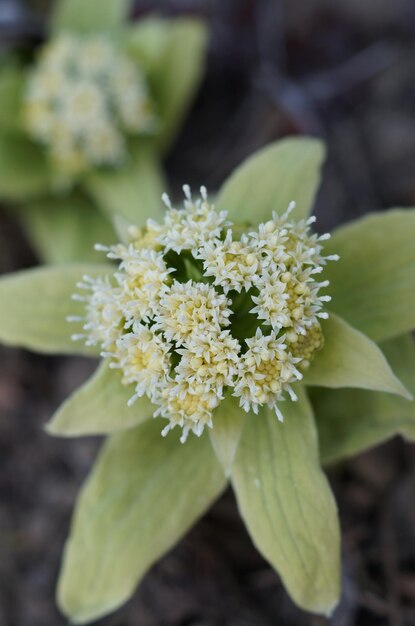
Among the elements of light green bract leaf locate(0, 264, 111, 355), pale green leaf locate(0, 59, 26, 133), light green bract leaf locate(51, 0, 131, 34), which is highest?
light green bract leaf locate(51, 0, 131, 34)

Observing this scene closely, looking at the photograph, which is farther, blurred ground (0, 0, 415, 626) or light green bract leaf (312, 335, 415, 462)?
blurred ground (0, 0, 415, 626)

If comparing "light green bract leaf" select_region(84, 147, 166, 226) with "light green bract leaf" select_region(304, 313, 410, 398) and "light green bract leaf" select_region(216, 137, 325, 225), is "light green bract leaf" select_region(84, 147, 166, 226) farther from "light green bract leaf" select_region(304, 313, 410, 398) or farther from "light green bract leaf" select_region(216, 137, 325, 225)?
"light green bract leaf" select_region(304, 313, 410, 398)

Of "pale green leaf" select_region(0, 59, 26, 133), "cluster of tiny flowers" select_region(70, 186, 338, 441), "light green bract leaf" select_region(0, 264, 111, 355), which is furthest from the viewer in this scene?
"pale green leaf" select_region(0, 59, 26, 133)

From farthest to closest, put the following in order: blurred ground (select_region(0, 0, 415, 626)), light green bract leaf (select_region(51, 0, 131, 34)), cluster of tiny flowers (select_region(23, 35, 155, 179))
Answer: light green bract leaf (select_region(51, 0, 131, 34)) → cluster of tiny flowers (select_region(23, 35, 155, 179)) → blurred ground (select_region(0, 0, 415, 626))

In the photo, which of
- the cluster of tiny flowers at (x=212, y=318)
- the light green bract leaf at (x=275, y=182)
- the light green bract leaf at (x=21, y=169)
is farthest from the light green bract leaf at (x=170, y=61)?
the cluster of tiny flowers at (x=212, y=318)

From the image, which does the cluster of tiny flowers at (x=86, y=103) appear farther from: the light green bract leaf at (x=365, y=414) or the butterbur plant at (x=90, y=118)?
the light green bract leaf at (x=365, y=414)

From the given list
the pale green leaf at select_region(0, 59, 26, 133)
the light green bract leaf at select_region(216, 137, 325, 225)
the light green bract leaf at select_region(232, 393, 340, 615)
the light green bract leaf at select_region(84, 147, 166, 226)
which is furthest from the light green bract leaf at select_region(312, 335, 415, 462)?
the pale green leaf at select_region(0, 59, 26, 133)

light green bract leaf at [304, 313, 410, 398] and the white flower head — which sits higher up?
the white flower head
